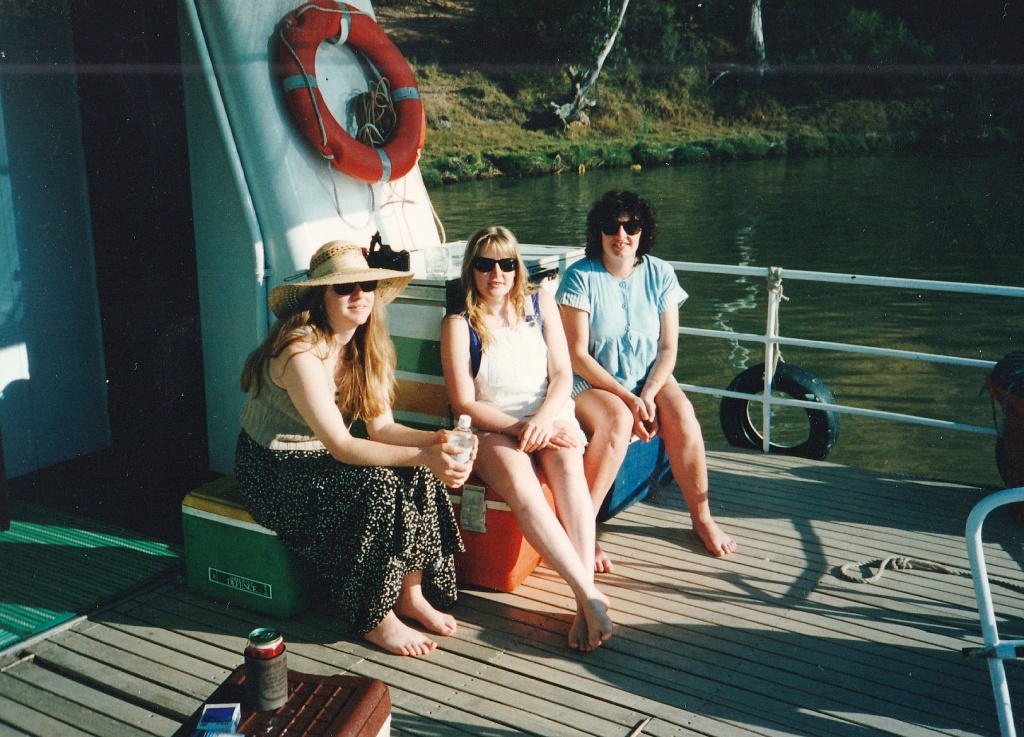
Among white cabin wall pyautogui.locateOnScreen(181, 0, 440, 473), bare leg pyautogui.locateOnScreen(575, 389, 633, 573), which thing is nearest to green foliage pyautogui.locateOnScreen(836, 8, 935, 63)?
white cabin wall pyautogui.locateOnScreen(181, 0, 440, 473)

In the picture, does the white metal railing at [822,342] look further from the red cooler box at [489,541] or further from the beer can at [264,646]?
the beer can at [264,646]

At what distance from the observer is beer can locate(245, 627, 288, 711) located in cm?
168

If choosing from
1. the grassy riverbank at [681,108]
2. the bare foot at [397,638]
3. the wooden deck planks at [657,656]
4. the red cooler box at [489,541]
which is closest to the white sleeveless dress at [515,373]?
the red cooler box at [489,541]

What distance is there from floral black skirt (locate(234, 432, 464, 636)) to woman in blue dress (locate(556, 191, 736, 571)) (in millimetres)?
678

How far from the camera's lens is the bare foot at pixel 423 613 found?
8.23ft

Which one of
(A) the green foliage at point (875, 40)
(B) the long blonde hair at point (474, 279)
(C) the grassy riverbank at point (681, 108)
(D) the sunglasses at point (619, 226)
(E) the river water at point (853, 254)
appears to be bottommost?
(E) the river water at point (853, 254)

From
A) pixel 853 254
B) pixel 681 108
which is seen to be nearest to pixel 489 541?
pixel 853 254

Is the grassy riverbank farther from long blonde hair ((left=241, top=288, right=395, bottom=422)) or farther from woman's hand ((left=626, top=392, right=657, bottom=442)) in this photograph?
long blonde hair ((left=241, top=288, right=395, bottom=422))

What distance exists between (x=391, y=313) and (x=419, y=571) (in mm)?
868

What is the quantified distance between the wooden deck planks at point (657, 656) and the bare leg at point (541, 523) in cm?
9

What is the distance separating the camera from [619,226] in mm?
2969

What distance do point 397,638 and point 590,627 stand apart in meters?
0.46

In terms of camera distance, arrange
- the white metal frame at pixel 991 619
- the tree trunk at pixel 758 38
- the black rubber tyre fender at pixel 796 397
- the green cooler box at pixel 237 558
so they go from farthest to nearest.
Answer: the tree trunk at pixel 758 38, the black rubber tyre fender at pixel 796 397, the green cooler box at pixel 237 558, the white metal frame at pixel 991 619

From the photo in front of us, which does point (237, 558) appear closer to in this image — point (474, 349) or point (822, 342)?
point (474, 349)
